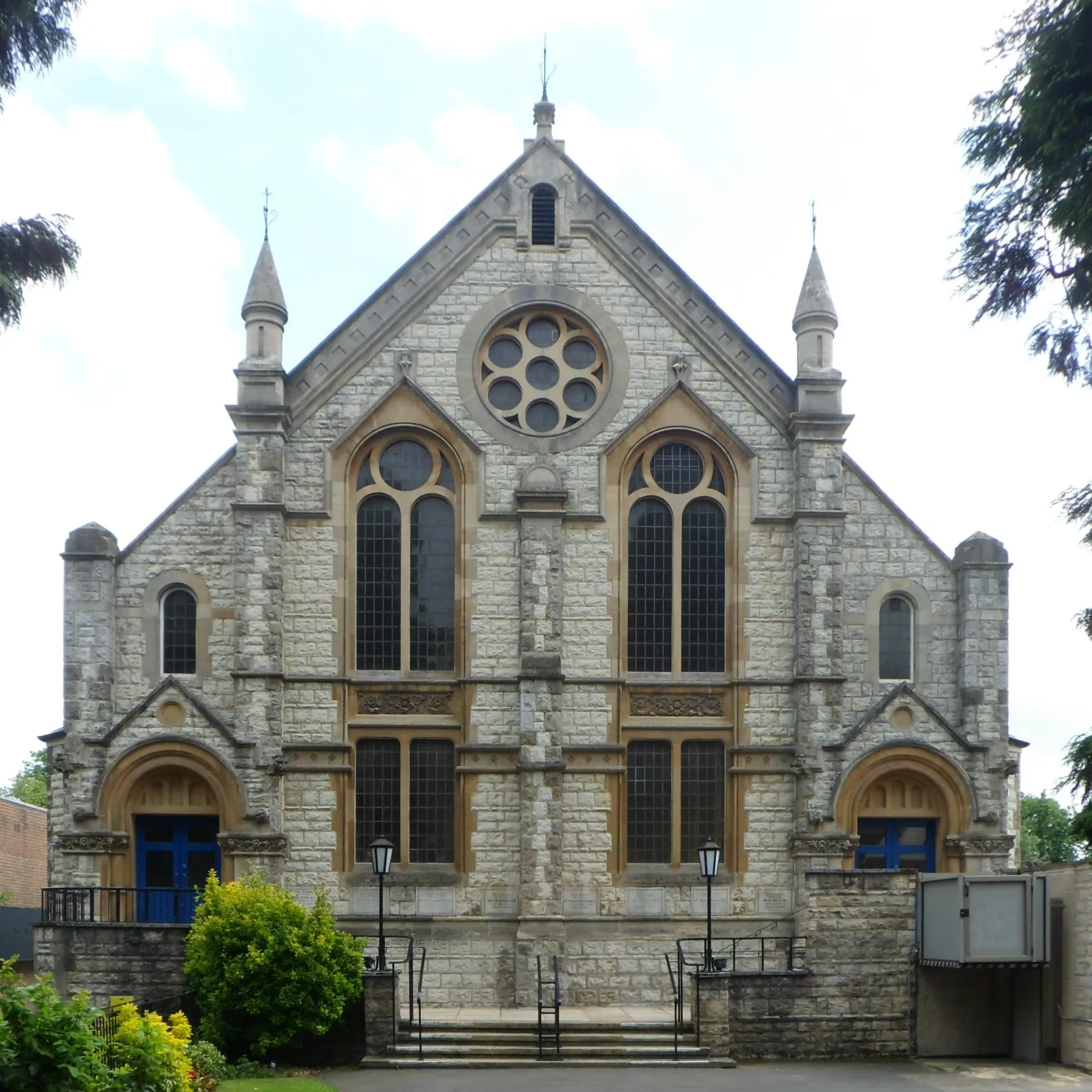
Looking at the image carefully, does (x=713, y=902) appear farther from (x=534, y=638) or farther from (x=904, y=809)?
(x=534, y=638)

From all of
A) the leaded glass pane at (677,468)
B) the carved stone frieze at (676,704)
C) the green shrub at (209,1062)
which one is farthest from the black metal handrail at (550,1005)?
the leaded glass pane at (677,468)

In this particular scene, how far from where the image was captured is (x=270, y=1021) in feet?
67.7

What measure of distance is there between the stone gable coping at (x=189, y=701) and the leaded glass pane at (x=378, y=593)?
2.66 meters

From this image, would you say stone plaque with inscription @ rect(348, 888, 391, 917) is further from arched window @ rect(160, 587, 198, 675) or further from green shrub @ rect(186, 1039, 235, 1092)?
green shrub @ rect(186, 1039, 235, 1092)

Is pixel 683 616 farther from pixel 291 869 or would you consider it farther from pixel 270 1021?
pixel 270 1021

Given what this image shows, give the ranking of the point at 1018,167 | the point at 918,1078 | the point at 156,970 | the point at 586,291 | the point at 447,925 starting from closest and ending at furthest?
1. the point at 1018,167
2. the point at 918,1078
3. the point at 156,970
4. the point at 447,925
5. the point at 586,291

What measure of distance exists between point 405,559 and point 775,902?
905 centimetres

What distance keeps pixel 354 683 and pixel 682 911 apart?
23.3ft

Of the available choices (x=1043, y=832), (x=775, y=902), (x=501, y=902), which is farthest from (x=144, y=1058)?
(x=1043, y=832)

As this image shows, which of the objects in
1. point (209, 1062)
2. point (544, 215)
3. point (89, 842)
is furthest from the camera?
point (544, 215)

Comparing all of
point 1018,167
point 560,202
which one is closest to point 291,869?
point 560,202

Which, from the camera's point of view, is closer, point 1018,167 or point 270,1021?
point 1018,167

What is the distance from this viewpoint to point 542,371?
27844 mm

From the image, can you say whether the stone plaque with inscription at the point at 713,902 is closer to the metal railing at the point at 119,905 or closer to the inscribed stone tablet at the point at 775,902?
the inscribed stone tablet at the point at 775,902
